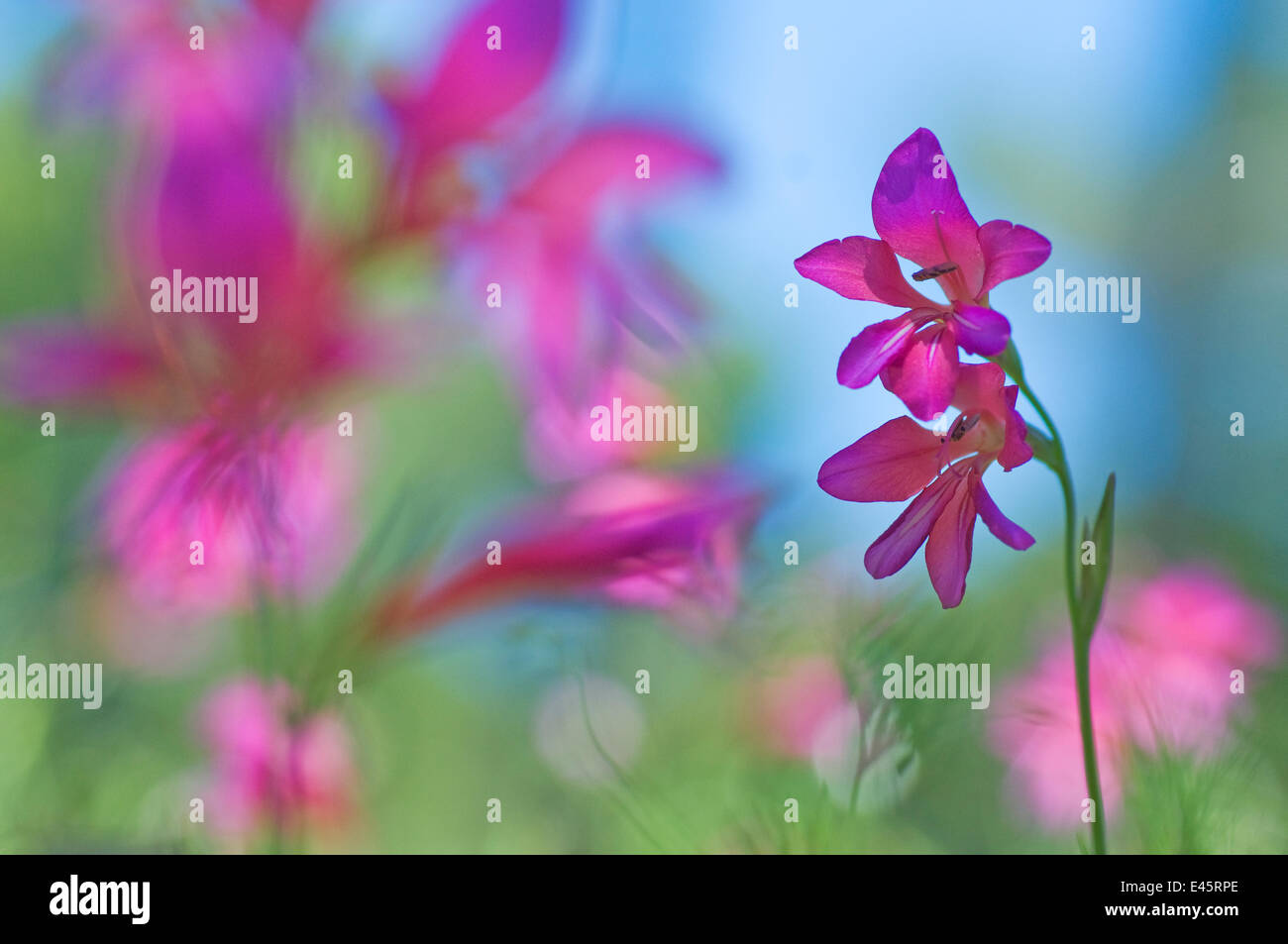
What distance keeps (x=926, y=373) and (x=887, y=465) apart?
0.04 m

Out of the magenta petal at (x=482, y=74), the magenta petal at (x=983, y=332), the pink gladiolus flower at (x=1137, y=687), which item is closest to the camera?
the magenta petal at (x=983, y=332)

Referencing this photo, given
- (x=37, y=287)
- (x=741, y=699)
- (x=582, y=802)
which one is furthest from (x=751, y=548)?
(x=37, y=287)

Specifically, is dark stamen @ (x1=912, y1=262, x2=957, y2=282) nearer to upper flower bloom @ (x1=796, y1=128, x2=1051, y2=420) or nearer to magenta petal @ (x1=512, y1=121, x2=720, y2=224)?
upper flower bloom @ (x1=796, y1=128, x2=1051, y2=420)

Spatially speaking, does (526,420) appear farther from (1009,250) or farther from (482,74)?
(1009,250)

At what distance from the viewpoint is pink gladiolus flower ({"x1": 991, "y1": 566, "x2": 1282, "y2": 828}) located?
0.51 m

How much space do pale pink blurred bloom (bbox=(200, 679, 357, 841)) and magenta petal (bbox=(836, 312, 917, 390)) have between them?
376mm

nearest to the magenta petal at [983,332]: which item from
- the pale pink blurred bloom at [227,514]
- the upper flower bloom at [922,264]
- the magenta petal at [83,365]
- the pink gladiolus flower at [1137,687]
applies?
the upper flower bloom at [922,264]

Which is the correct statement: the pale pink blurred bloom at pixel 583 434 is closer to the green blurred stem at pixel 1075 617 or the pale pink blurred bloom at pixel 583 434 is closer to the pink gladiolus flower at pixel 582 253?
the pink gladiolus flower at pixel 582 253

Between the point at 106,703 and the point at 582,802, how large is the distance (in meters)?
0.33

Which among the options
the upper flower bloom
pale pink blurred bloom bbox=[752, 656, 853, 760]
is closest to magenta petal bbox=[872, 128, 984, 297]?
the upper flower bloom

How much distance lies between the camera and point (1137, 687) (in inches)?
19.2

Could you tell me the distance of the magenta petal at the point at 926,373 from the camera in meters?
0.28

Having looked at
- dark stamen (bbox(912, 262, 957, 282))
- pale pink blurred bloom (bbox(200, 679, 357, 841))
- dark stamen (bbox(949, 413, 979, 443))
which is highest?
dark stamen (bbox(912, 262, 957, 282))
